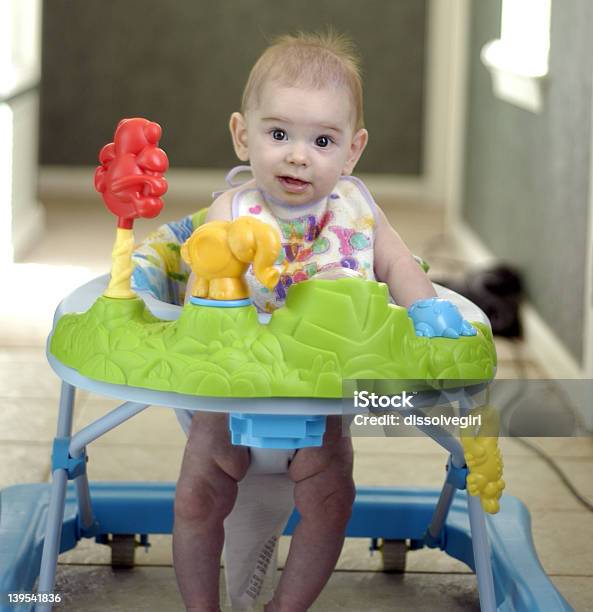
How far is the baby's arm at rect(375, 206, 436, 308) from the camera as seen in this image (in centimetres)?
138

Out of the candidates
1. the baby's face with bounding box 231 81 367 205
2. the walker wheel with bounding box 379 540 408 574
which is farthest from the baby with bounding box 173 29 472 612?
the walker wheel with bounding box 379 540 408 574

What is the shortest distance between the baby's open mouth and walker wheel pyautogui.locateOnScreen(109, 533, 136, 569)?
553 millimetres

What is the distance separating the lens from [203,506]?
130 cm

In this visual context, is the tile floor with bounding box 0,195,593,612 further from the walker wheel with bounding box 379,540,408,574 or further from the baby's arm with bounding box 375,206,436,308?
the baby's arm with bounding box 375,206,436,308

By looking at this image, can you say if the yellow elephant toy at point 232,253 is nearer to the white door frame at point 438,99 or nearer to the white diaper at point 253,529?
the white diaper at point 253,529

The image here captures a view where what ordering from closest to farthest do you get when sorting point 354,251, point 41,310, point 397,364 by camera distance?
1. point 397,364
2. point 354,251
3. point 41,310

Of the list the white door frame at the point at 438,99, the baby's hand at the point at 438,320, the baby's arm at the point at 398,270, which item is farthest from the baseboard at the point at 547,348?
the white door frame at the point at 438,99

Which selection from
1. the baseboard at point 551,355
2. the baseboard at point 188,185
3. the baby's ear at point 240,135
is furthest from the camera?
the baseboard at point 188,185

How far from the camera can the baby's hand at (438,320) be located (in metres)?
1.14

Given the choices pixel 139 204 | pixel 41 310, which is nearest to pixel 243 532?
pixel 139 204

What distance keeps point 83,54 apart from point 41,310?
2.16 metres

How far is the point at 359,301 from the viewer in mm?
1104

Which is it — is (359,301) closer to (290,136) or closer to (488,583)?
(290,136)

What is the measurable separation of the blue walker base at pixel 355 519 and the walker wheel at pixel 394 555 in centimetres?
2
